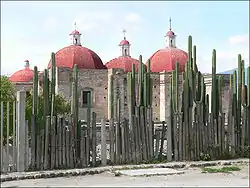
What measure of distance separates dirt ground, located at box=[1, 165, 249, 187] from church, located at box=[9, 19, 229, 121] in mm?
19151

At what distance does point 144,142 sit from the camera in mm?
11992

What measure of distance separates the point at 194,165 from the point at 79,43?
27332mm

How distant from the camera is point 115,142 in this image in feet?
38.3

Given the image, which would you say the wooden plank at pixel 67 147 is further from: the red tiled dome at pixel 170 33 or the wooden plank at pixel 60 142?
the red tiled dome at pixel 170 33

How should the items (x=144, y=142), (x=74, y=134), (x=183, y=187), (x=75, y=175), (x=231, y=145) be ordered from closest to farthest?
(x=183, y=187)
(x=75, y=175)
(x=74, y=134)
(x=144, y=142)
(x=231, y=145)

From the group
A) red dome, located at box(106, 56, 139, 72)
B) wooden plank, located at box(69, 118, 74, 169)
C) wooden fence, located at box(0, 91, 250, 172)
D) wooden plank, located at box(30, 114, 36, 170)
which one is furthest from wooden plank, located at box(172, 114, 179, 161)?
red dome, located at box(106, 56, 139, 72)

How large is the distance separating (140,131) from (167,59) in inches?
939

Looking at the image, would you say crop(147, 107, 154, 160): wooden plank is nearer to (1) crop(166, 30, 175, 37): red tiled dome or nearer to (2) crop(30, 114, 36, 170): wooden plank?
(2) crop(30, 114, 36, 170): wooden plank

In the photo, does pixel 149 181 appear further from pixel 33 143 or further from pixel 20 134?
pixel 20 134

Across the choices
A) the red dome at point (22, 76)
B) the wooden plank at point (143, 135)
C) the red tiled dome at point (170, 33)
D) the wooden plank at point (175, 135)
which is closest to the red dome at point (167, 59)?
the red tiled dome at point (170, 33)

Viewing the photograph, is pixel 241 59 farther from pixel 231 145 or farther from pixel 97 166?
pixel 97 166

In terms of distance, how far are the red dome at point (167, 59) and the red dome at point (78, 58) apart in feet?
13.9

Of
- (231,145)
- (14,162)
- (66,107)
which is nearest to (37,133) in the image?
(14,162)

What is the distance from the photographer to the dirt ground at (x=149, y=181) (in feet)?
29.5
